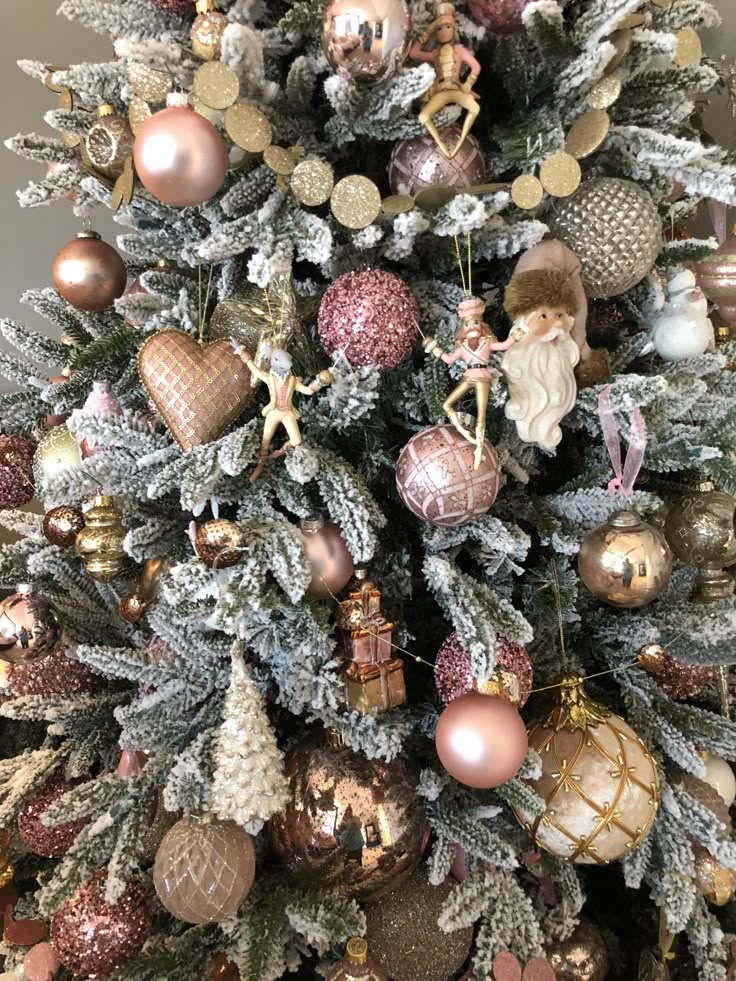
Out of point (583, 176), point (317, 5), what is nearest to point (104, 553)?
point (317, 5)

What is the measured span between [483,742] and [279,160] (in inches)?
22.5

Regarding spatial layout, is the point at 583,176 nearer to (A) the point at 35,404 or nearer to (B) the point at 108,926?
(A) the point at 35,404

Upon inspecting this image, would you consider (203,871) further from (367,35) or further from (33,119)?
(33,119)

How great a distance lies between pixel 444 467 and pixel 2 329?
1.96 ft

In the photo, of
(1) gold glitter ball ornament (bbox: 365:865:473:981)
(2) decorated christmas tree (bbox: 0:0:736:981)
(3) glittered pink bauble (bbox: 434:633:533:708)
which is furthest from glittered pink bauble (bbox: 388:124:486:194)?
(1) gold glitter ball ornament (bbox: 365:865:473:981)

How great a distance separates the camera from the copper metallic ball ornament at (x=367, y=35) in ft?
1.82

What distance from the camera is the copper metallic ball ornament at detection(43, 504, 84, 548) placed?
2.41ft

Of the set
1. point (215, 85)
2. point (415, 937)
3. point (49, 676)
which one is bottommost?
point (415, 937)

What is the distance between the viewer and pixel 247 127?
23.4 inches

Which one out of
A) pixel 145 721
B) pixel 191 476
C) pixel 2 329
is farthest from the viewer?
pixel 2 329

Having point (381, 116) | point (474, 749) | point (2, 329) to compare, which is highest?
point (381, 116)

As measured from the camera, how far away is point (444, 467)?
1.97 ft

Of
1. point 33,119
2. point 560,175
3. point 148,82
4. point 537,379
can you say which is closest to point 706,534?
point 537,379

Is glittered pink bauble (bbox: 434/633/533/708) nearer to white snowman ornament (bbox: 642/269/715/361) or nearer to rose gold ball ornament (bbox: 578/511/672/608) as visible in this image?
rose gold ball ornament (bbox: 578/511/672/608)
